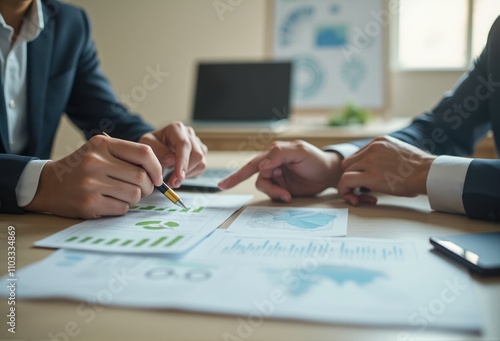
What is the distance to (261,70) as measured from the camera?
2.46m

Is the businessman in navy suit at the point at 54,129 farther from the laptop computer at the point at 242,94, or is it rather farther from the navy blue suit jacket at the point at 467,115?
the laptop computer at the point at 242,94

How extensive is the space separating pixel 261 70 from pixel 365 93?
568 mm

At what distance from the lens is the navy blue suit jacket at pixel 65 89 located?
4.23ft

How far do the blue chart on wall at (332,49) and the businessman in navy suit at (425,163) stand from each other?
1.37m

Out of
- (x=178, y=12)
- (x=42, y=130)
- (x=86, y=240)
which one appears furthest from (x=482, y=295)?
(x=178, y=12)

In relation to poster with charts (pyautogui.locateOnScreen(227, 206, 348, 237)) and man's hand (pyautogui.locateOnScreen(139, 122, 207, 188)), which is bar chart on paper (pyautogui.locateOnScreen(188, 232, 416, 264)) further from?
man's hand (pyautogui.locateOnScreen(139, 122, 207, 188))

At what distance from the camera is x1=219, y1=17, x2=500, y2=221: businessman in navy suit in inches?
31.3

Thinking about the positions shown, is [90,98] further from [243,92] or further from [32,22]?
[243,92]

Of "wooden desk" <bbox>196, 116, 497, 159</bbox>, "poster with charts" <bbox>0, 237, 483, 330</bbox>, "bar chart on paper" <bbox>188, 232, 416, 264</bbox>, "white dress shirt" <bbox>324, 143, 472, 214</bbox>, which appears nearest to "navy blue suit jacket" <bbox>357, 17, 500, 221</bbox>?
"white dress shirt" <bbox>324, 143, 472, 214</bbox>

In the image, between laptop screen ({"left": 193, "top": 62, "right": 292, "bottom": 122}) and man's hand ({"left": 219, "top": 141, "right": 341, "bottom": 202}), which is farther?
laptop screen ({"left": 193, "top": 62, "right": 292, "bottom": 122})

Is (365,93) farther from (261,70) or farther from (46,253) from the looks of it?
(46,253)

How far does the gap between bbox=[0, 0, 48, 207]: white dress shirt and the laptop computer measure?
106 centimetres

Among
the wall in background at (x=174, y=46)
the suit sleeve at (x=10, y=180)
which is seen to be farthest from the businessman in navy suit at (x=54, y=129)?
the wall in background at (x=174, y=46)

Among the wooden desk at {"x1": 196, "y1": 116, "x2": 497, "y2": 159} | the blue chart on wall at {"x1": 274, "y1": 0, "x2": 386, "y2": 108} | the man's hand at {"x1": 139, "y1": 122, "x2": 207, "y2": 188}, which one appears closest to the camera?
the man's hand at {"x1": 139, "y1": 122, "x2": 207, "y2": 188}
